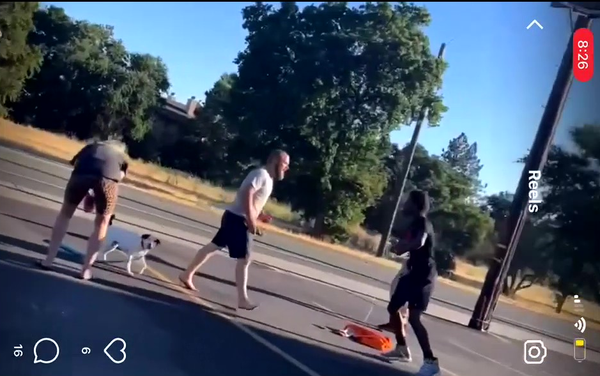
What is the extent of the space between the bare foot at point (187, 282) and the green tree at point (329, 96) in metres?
0.60

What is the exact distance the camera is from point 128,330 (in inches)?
144

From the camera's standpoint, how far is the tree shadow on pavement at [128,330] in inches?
142

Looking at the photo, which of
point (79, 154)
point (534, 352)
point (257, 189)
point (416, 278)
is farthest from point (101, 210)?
point (534, 352)

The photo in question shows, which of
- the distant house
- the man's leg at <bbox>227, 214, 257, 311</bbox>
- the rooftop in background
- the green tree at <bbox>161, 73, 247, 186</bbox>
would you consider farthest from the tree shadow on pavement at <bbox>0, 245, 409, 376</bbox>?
the rooftop in background

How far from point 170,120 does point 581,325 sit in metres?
2.39

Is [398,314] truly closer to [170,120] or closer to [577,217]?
[577,217]

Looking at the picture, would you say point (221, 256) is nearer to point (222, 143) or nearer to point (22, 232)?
point (222, 143)

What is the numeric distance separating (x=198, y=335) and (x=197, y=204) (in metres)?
0.62

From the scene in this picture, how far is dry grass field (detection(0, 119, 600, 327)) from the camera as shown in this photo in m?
3.65

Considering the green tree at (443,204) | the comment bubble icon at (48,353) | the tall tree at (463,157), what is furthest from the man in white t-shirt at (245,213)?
the tall tree at (463,157)

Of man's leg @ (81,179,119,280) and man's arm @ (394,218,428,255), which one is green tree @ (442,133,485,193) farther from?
man's leg @ (81,179,119,280)

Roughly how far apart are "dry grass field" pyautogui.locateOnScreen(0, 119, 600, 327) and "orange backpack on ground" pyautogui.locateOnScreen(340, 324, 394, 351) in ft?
1.13

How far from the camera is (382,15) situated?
3.79 m

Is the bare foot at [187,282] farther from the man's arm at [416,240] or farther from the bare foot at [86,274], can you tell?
the man's arm at [416,240]
